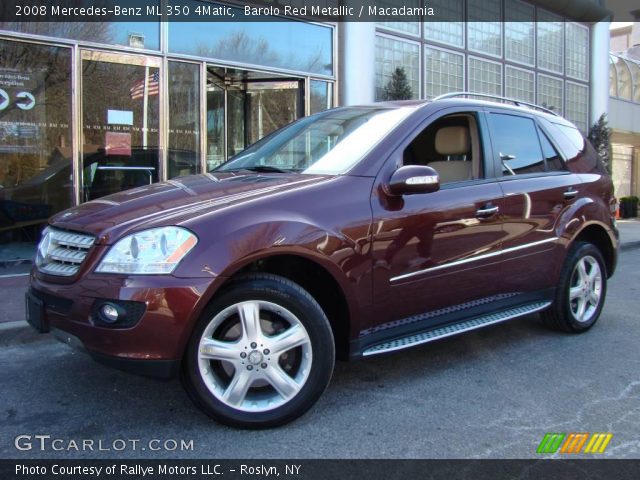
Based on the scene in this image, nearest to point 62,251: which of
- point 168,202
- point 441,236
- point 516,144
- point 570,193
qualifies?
point 168,202

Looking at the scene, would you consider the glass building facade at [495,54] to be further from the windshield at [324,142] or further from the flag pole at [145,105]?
the windshield at [324,142]

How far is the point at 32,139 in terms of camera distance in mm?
7508

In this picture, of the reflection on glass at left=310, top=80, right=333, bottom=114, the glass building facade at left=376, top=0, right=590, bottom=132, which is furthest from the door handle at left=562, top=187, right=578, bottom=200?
the glass building facade at left=376, top=0, right=590, bottom=132

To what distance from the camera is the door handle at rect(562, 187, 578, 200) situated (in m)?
4.56

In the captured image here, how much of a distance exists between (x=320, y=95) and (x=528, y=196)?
6638 millimetres

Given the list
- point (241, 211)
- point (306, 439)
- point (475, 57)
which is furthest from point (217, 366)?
point (475, 57)

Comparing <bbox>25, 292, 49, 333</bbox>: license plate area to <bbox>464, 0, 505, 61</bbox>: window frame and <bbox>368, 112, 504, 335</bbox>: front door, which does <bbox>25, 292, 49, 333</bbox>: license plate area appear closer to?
<bbox>368, 112, 504, 335</bbox>: front door

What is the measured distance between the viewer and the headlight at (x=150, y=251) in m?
2.77

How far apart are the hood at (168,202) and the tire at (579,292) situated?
235cm

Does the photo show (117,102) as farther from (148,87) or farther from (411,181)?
(411,181)

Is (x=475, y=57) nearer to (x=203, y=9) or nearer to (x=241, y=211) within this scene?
(x=203, y=9)

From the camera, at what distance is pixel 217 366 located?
304 cm

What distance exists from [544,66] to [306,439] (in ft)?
48.0

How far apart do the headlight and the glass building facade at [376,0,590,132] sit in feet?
29.6
